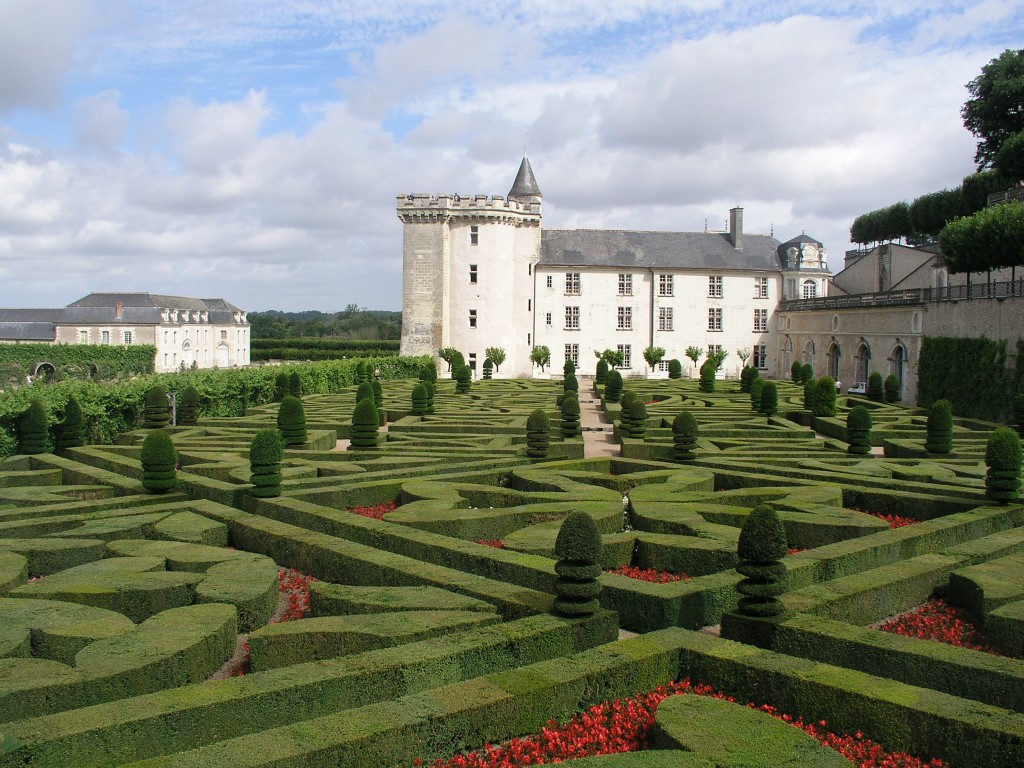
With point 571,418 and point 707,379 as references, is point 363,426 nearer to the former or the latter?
point 571,418

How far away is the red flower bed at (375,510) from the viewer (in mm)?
14719

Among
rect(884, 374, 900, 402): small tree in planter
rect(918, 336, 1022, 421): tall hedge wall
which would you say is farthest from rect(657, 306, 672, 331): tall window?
rect(884, 374, 900, 402): small tree in planter

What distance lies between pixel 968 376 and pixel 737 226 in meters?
28.7

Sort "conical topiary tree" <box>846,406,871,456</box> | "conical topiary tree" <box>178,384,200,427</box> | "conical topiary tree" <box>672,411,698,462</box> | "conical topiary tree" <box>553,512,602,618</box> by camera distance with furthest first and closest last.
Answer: "conical topiary tree" <box>178,384,200,427</box> < "conical topiary tree" <box>846,406,871,456</box> < "conical topiary tree" <box>672,411,698,462</box> < "conical topiary tree" <box>553,512,602,618</box>

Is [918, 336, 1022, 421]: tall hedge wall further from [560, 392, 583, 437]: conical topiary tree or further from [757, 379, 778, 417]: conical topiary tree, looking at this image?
[560, 392, 583, 437]: conical topiary tree

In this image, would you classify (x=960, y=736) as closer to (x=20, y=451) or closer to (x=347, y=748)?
(x=347, y=748)

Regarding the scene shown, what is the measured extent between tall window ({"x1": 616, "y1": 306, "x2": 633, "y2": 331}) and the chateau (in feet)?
0.21

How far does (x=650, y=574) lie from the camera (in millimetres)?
11617

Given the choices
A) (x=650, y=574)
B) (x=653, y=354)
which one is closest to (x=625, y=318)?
(x=653, y=354)

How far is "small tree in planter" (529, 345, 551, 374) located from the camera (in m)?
55.8

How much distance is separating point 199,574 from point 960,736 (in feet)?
26.6

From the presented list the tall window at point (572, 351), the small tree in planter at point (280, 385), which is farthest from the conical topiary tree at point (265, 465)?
the tall window at point (572, 351)

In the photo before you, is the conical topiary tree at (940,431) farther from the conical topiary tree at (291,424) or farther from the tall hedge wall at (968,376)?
the conical topiary tree at (291,424)

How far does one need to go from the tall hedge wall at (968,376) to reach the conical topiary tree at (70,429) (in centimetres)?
2786
